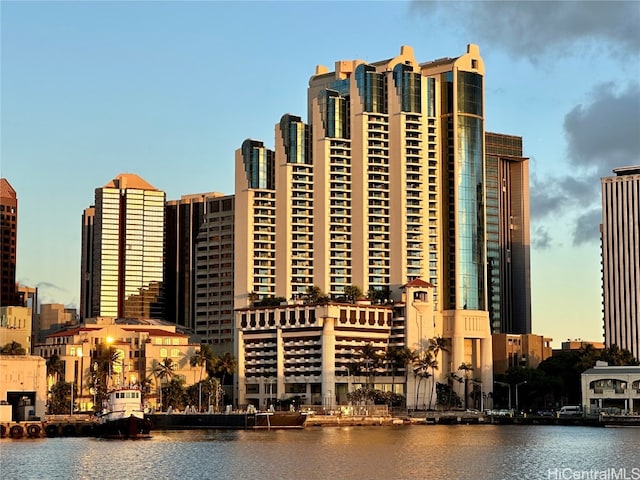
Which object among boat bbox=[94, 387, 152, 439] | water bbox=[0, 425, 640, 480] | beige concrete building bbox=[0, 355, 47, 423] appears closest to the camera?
water bbox=[0, 425, 640, 480]

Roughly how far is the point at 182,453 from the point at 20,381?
5004 centimetres

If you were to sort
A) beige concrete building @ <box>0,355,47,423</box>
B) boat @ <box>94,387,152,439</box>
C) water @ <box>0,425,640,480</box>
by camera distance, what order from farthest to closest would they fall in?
beige concrete building @ <box>0,355,47,423</box>, boat @ <box>94,387,152,439</box>, water @ <box>0,425,640,480</box>

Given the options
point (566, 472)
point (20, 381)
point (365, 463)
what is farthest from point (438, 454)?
point (20, 381)

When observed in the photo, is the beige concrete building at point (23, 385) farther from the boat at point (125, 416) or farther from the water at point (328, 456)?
the boat at point (125, 416)

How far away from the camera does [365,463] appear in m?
126

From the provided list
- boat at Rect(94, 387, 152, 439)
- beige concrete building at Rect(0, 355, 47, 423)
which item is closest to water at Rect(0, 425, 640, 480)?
boat at Rect(94, 387, 152, 439)

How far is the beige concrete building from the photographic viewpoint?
181m

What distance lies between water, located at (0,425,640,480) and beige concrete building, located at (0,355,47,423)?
55.2 ft

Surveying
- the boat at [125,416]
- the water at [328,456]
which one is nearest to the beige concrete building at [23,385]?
the water at [328,456]

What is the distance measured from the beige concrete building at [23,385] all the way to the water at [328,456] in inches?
662

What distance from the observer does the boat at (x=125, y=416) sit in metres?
160

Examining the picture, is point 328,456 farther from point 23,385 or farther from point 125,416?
point 23,385

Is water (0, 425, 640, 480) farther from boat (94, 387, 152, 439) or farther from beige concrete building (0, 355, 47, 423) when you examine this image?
beige concrete building (0, 355, 47, 423)

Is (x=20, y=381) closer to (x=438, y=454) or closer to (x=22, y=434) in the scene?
(x=22, y=434)
